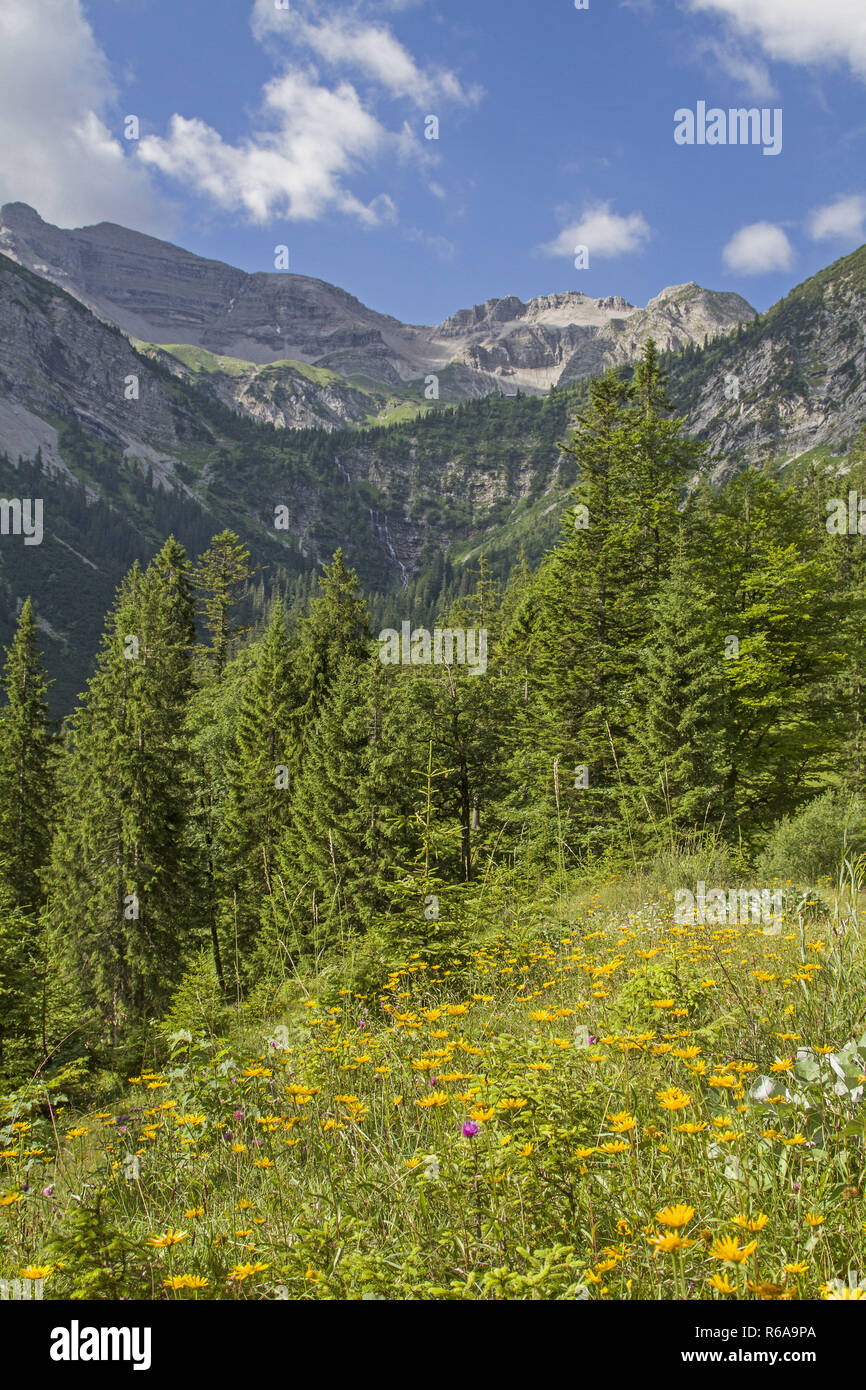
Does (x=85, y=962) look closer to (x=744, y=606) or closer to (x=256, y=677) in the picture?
(x=256, y=677)

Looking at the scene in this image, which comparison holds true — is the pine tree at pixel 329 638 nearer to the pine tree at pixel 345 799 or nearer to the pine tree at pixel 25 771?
the pine tree at pixel 345 799

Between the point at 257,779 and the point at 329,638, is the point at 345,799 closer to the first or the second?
the point at 257,779

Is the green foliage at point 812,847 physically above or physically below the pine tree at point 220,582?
below

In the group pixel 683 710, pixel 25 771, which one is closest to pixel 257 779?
pixel 25 771

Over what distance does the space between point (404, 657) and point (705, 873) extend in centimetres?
1940

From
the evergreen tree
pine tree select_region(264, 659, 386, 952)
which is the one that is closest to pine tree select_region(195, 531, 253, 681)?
the evergreen tree

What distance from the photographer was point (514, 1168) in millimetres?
2037

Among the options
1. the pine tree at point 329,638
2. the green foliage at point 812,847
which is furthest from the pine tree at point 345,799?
the green foliage at point 812,847

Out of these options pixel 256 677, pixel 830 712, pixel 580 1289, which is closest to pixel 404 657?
pixel 256 677

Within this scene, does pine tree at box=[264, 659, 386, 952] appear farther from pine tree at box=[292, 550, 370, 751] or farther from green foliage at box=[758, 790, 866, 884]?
green foliage at box=[758, 790, 866, 884]

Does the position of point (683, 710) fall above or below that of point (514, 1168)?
above

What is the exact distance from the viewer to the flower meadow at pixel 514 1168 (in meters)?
1.73

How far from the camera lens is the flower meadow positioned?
1734mm

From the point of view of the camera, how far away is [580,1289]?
5.14 feet
